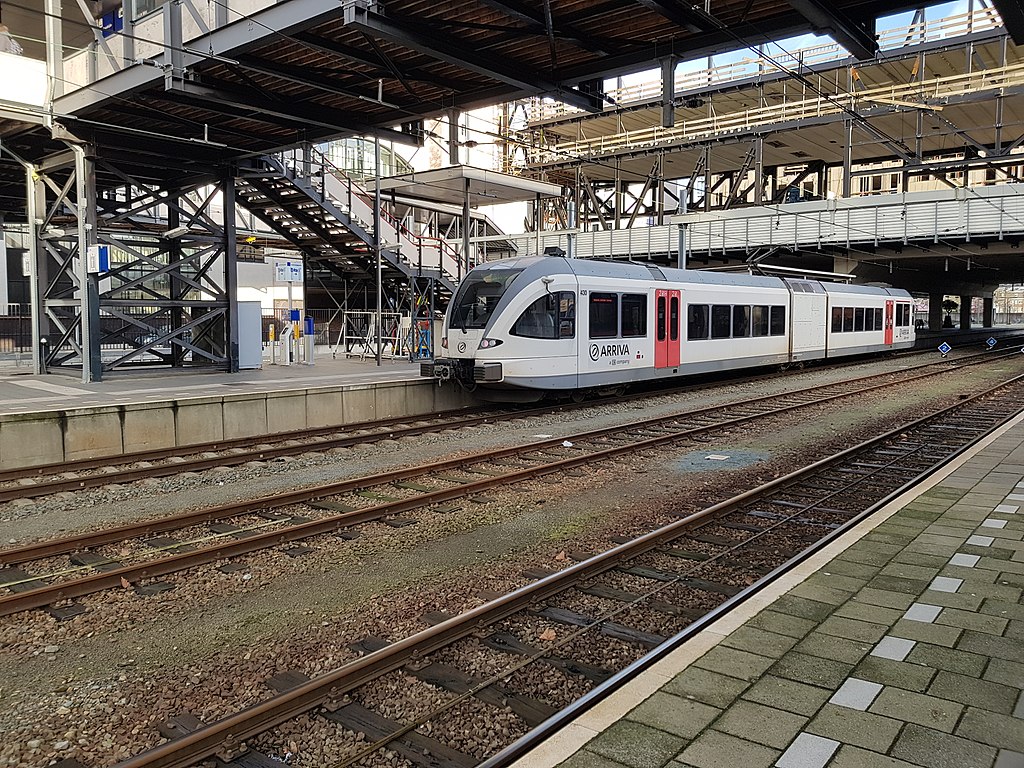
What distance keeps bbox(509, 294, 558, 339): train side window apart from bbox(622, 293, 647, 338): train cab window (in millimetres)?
→ 2405

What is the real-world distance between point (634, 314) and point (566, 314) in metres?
2.45

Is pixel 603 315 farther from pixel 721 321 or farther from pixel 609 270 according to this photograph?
pixel 721 321

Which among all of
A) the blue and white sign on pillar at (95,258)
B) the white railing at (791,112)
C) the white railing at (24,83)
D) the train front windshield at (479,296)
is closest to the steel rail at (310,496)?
the train front windshield at (479,296)

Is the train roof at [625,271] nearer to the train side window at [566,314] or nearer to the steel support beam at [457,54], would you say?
the train side window at [566,314]

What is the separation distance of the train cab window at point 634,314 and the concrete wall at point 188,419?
14.6ft

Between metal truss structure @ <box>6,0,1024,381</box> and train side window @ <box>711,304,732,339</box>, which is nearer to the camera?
metal truss structure @ <box>6,0,1024,381</box>

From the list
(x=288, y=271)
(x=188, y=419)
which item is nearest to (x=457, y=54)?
(x=188, y=419)

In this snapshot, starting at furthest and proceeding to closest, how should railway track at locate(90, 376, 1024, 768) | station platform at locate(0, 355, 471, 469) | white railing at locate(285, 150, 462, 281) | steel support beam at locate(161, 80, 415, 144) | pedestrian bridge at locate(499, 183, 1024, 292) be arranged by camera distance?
1. pedestrian bridge at locate(499, 183, 1024, 292)
2. white railing at locate(285, 150, 462, 281)
3. steel support beam at locate(161, 80, 415, 144)
4. station platform at locate(0, 355, 471, 469)
5. railway track at locate(90, 376, 1024, 768)

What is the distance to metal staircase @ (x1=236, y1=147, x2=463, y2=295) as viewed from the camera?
2008cm

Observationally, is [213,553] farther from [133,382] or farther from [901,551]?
[133,382]

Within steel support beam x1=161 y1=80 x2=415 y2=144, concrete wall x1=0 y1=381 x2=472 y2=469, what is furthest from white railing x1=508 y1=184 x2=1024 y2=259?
concrete wall x1=0 y1=381 x2=472 y2=469

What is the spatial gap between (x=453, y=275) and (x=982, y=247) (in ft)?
76.1

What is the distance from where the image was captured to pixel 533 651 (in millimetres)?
4914

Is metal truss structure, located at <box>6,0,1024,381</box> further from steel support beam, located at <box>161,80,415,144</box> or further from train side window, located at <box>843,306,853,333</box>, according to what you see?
train side window, located at <box>843,306,853,333</box>
